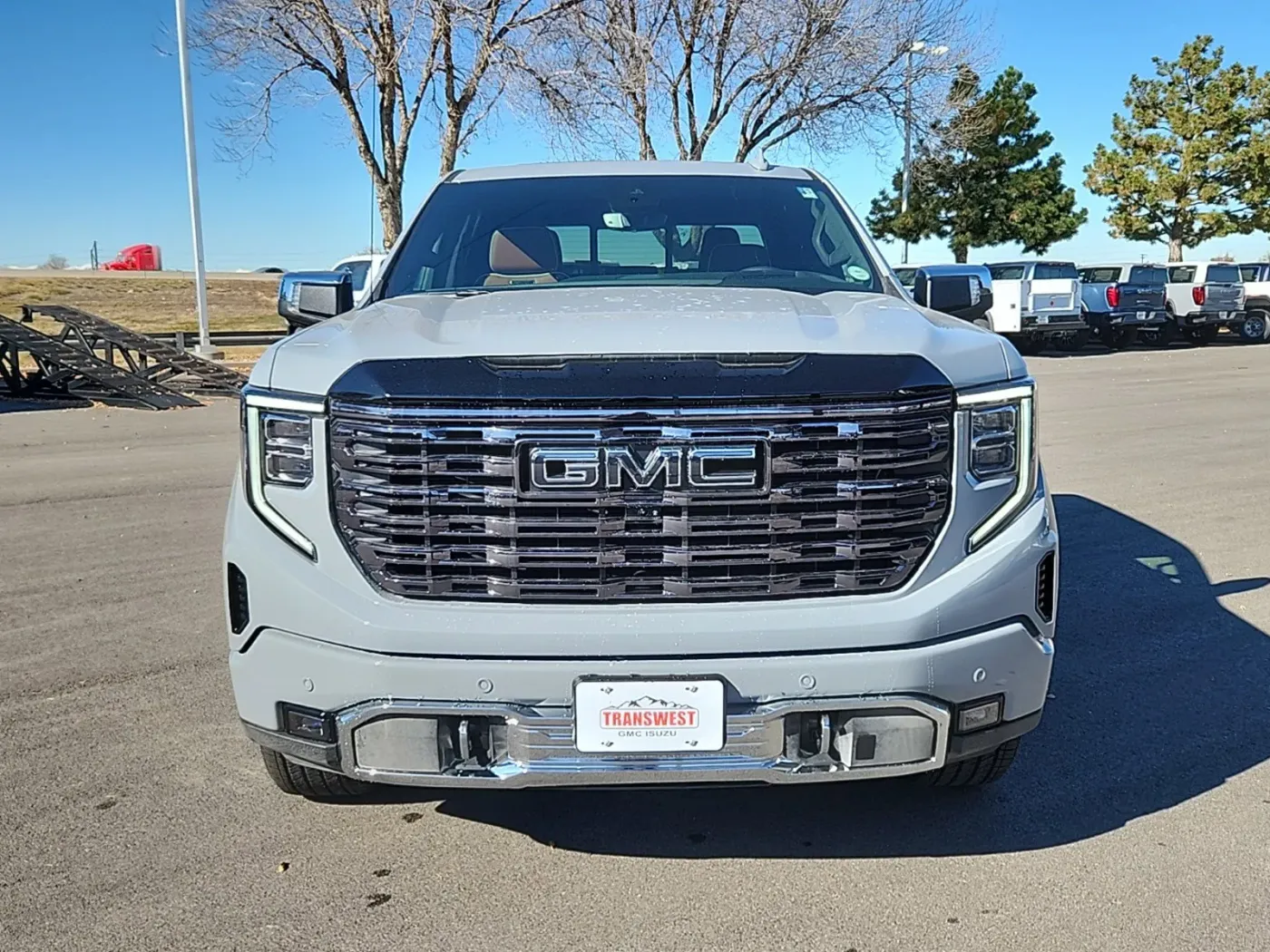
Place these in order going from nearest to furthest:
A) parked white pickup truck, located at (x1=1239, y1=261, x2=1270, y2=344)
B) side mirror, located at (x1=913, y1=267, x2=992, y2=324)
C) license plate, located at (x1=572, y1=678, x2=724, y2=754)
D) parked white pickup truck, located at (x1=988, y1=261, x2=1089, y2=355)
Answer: license plate, located at (x1=572, y1=678, x2=724, y2=754) < side mirror, located at (x1=913, y1=267, x2=992, y2=324) < parked white pickup truck, located at (x1=988, y1=261, x2=1089, y2=355) < parked white pickup truck, located at (x1=1239, y1=261, x2=1270, y2=344)

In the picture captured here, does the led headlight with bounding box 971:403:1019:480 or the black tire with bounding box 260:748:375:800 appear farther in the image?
the black tire with bounding box 260:748:375:800

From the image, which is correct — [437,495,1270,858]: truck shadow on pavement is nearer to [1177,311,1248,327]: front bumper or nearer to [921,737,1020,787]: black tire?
[921,737,1020,787]: black tire

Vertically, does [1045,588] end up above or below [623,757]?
above

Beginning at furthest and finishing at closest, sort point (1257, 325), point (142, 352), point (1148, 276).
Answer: point (1257, 325)
point (1148, 276)
point (142, 352)

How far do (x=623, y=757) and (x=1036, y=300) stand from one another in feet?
72.2

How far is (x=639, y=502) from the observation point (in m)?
2.73

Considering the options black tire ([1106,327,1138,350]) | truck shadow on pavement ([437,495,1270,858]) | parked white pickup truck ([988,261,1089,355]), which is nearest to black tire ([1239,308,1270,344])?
black tire ([1106,327,1138,350])

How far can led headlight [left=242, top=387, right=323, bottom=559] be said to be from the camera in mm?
2811

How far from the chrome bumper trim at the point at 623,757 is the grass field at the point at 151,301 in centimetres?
3154

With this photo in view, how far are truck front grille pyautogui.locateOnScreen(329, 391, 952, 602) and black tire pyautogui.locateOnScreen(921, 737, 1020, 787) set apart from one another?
857mm

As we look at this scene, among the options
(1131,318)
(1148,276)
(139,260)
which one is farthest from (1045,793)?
(139,260)

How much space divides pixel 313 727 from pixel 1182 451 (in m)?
9.70

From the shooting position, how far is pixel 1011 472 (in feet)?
9.66

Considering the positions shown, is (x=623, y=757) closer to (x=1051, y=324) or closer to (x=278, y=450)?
(x=278, y=450)
